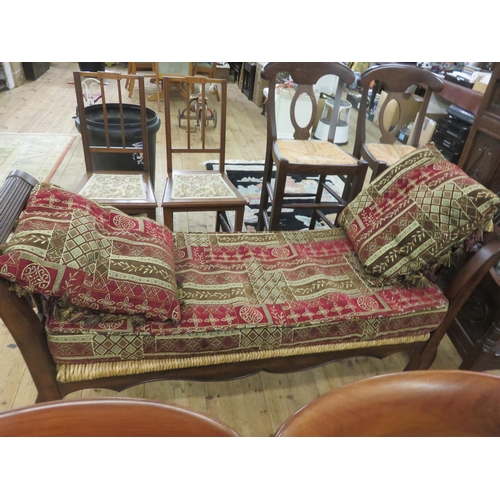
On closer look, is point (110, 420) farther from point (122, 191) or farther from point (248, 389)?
point (122, 191)

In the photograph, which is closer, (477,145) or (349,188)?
(477,145)

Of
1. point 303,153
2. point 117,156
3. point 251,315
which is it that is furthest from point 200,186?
point 251,315

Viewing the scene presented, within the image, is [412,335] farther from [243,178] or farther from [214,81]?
[243,178]

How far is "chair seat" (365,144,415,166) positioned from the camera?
223 centimetres

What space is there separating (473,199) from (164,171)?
255 centimetres

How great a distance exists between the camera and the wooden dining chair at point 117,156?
196 centimetres

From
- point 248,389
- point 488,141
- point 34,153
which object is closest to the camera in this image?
point 248,389

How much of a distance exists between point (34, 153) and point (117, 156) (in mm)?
1423

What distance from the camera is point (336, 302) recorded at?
143 centimetres

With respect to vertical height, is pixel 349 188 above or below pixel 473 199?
below

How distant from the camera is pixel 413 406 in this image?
23.5 inches

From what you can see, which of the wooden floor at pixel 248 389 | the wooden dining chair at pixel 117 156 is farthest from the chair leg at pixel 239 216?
the wooden floor at pixel 248 389

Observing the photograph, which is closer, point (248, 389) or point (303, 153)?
point (248, 389)
